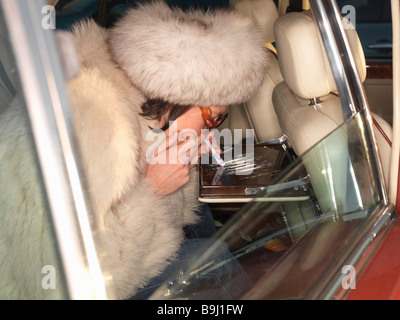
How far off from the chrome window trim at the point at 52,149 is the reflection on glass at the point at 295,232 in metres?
0.16

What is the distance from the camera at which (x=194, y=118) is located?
1444mm

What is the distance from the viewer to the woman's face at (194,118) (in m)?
1.42

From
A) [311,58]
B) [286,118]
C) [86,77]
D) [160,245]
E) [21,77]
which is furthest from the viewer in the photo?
[286,118]

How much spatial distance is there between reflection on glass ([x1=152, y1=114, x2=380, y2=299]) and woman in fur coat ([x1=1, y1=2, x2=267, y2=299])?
0.97 ft

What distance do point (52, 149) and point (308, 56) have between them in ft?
3.31

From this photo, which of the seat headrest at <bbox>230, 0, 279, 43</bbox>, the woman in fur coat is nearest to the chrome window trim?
the woman in fur coat

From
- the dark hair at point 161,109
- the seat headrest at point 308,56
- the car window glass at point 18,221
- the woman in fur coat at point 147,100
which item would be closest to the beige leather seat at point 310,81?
the seat headrest at point 308,56

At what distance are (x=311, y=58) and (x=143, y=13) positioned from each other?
1.77 ft

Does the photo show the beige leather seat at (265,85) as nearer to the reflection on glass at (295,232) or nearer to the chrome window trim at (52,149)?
the reflection on glass at (295,232)

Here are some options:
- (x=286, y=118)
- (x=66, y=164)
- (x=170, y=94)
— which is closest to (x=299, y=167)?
(x=170, y=94)

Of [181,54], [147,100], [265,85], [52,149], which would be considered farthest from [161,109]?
[265,85]

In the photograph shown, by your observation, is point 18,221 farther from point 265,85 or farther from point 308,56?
point 265,85

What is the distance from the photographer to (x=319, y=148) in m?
1.17
